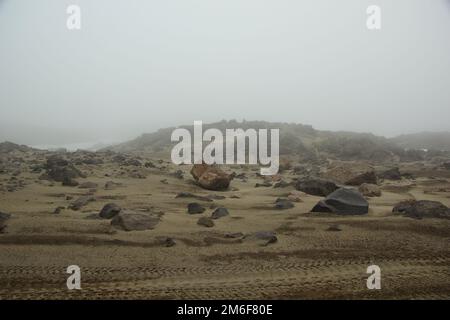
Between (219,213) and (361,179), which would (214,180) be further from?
(361,179)

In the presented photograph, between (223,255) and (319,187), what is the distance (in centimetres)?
737

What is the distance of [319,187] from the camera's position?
14.1 meters

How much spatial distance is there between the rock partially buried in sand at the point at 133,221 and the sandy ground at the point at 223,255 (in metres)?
0.19

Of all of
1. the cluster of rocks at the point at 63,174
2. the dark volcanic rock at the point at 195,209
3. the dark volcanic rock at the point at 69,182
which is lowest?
the dark volcanic rock at the point at 195,209

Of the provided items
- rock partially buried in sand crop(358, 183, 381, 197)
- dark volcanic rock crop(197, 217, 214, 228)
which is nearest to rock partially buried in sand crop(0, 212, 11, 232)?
dark volcanic rock crop(197, 217, 214, 228)

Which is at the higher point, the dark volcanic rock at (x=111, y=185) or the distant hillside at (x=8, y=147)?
the distant hillside at (x=8, y=147)

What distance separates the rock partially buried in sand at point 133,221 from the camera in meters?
9.05

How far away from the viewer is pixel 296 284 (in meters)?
6.11

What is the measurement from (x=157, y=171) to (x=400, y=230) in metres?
12.5

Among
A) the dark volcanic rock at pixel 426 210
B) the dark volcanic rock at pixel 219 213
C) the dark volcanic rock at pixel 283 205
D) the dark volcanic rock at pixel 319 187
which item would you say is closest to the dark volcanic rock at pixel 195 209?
the dark volcanic rock at pixel 219 213

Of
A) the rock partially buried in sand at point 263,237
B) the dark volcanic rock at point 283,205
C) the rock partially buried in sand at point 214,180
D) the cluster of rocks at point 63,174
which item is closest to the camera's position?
the rock partially buried in sand at point 263,237

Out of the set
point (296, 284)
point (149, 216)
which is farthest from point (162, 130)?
point (296, 284)

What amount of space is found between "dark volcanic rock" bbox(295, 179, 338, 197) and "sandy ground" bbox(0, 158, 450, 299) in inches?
93.0

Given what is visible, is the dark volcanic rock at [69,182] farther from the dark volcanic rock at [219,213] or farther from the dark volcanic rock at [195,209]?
the dark volcanic rock at [219,213]
